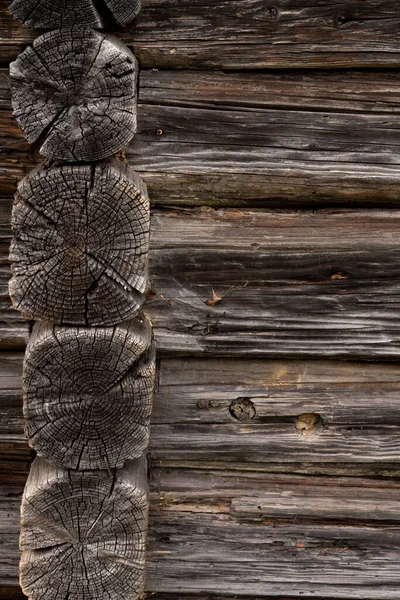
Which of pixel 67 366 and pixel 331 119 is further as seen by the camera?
pixel 331 119

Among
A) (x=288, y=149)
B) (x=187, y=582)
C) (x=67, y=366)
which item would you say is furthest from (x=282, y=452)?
(x=288, y=149)

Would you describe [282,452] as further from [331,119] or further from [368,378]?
[331,119]

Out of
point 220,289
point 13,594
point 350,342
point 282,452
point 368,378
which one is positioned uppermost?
point 220,289

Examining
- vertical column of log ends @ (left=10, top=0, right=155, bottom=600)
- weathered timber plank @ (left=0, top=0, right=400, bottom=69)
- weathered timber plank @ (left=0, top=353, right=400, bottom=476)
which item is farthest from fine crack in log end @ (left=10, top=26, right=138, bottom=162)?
weathered timber plank @ (left=0, top=353, right=400, bottom=476)

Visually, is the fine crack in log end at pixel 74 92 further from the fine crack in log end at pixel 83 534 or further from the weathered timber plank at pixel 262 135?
the fine crack in log end at pixel 83 534

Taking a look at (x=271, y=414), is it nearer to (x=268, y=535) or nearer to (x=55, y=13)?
(x=268, y=535)

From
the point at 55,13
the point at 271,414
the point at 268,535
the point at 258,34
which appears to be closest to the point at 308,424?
the point at 271,414
